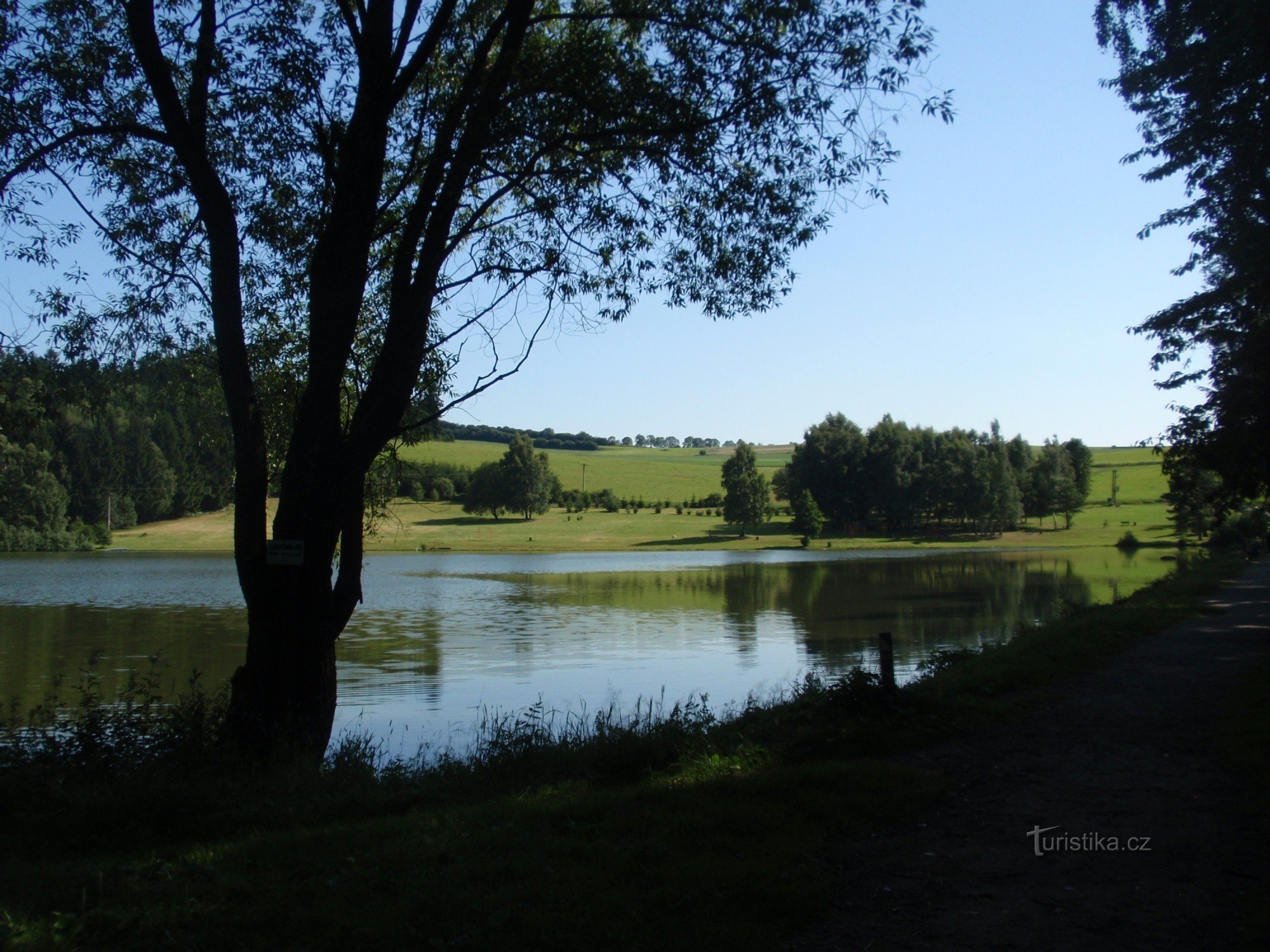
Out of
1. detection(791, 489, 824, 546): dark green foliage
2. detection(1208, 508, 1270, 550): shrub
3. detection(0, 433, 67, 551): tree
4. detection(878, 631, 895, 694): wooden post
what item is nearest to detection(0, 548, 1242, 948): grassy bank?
detection(878, 631, 895, 694): wooden post

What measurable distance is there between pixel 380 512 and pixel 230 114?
5.93m

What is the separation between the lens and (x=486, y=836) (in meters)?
5.46

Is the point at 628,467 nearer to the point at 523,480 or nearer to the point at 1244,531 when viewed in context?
the point at 523,480

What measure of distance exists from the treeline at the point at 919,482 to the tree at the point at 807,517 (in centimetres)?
412

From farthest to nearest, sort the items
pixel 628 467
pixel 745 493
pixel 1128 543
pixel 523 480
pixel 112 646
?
pixel 628 467 < pixel 523 480 < pixel 745 493 < pixel 1128 543 < pixel 112 646

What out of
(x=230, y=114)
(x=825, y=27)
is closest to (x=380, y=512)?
(x=230, y=114)

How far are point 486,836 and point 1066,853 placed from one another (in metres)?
3.46

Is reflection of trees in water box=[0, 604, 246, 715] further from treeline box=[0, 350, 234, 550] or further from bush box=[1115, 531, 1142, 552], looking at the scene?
bush box=[1115, 531, 1142, 552]

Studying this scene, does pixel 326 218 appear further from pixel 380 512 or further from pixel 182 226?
pixel 380 512

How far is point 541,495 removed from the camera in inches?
3787

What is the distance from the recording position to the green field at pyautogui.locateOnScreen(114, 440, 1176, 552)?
253 ft

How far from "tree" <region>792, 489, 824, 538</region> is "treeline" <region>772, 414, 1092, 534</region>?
162 inches

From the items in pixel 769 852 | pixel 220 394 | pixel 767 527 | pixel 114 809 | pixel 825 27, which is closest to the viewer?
pixel 769 852

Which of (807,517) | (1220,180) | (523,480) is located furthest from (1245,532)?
(523,480)
